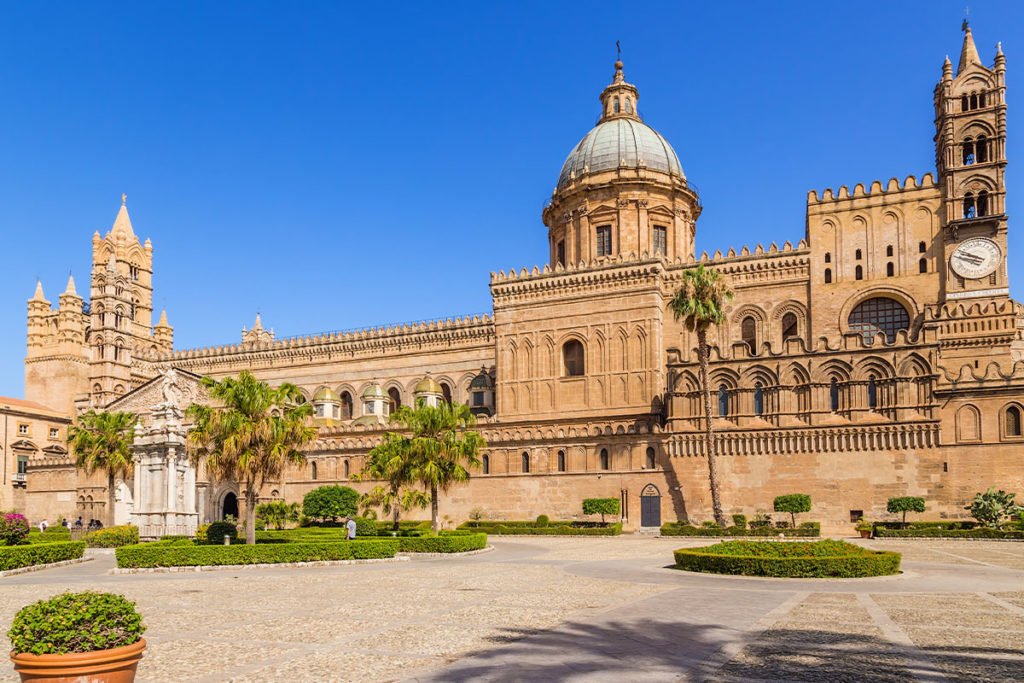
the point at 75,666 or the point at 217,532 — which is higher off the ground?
the point at 75,666

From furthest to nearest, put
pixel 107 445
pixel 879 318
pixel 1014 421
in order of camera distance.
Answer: pixel 879 318, pixel 107 445, pixel 1014 421

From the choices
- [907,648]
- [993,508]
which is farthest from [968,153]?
[907,648]

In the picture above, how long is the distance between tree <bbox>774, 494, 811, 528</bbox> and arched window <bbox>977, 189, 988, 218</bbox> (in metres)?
20.4

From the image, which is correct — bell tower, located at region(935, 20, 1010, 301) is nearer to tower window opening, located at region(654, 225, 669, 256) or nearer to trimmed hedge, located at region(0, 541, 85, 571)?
tower window opening, located at region(654, 225, 669, 256)

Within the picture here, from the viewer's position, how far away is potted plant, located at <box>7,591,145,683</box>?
8445mm

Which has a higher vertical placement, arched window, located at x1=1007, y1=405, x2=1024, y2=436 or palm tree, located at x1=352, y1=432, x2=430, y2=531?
arched window, located at x1=1007, y1=405, x2=1024, y2=436

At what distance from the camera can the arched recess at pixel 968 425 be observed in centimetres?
4516

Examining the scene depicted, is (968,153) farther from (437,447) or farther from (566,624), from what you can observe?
(566,624)

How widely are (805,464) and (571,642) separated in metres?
37.5

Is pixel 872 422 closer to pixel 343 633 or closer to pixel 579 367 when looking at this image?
pixel 579 367

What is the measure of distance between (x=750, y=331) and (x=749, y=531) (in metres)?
18.9

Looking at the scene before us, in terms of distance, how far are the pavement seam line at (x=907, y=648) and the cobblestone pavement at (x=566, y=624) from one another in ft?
0.19

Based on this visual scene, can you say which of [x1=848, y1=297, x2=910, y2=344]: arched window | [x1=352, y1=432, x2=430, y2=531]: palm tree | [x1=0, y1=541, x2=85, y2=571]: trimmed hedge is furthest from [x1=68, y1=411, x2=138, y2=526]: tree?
[x1=848, y1=297, x2=910, y2=344]: arched window

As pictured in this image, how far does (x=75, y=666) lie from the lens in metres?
8.46
